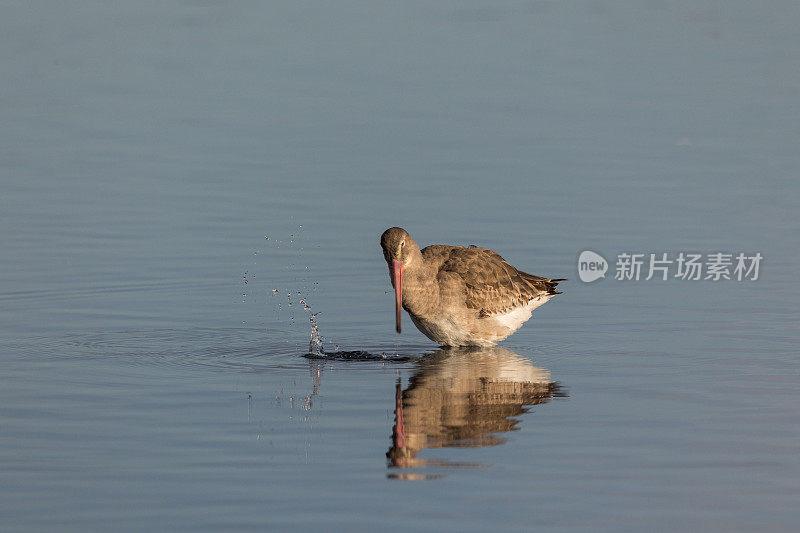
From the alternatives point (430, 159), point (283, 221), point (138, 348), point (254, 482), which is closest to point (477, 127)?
point (430, 159)

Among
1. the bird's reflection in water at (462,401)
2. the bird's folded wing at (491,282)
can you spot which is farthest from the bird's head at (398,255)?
the bird's reflection in water at (462,401)

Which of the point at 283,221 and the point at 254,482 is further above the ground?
the point at 283,221

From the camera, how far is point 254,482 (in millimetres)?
9148

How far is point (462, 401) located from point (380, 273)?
15.7 feet

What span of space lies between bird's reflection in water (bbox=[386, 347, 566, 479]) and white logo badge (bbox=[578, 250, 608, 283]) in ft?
7.29

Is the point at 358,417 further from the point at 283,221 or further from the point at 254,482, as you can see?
the point at 283,221

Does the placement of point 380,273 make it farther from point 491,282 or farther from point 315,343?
point 315,343

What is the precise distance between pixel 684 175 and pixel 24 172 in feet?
29.8

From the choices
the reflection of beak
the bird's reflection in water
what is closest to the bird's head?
the reflection of beak

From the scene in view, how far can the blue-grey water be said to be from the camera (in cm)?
921

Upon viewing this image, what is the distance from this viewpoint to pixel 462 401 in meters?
11.6

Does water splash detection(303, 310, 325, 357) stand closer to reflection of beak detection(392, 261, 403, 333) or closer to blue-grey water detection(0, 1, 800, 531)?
blue-grey water detection(0, 1, 800, 531)

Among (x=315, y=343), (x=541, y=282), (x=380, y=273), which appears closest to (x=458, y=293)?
(x=541, y=282)

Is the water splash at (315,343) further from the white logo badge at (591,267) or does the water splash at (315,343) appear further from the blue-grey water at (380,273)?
the white logo badge at (591,267)
